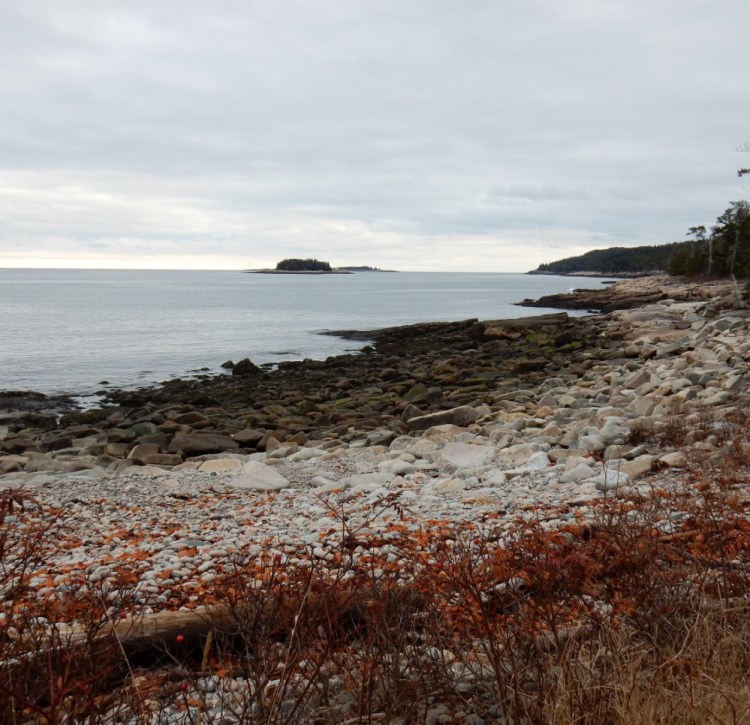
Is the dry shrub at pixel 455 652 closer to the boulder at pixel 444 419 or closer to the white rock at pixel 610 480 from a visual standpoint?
the white rock at pixel 610 480

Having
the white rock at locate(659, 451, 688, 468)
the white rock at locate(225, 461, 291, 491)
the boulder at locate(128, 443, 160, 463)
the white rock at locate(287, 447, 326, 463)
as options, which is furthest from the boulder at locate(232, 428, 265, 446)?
the white rock at locate(659, 451, 688, 468)

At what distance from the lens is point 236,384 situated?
23953 mm

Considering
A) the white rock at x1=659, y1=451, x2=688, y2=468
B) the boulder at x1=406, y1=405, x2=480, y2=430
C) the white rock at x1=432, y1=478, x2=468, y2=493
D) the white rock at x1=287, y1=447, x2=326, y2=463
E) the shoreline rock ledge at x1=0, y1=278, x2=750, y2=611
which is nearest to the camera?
the shoreline rock ledge at x1=0, y1=278, x2=750, y2=611

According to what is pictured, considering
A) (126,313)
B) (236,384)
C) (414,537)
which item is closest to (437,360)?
(236,384)

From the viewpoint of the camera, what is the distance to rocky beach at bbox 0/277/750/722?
17.2 ft

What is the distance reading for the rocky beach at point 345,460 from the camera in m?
5.23

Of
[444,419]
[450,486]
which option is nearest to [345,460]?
[450,486]

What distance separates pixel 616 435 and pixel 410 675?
22.5 feet

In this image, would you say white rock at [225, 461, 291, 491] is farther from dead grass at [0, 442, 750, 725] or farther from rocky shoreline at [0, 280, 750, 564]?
dead grass at [0, 442, 750, 725]

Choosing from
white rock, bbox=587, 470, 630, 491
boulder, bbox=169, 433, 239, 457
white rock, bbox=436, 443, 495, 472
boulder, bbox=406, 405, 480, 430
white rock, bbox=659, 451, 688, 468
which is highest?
white rock, bbox=659, 451, 688, 468

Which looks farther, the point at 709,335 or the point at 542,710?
→ the point at 709,335

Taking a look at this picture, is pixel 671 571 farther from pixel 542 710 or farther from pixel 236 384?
pixel 236 384

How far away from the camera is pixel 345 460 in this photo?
1024cm

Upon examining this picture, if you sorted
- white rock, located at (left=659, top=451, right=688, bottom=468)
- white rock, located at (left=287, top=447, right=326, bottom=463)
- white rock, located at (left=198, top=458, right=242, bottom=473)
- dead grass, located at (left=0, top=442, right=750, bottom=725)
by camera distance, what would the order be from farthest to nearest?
white rock, located at (left=287, top=447, right=326, bottom=463) < white rock, located at (left=198, top=458, right=242, bottom=473) < white rock, located at (left=659, top=451, right=688, bottom=468) < dead grass, located at (left=0, top=442, right=750, bottom=725)
